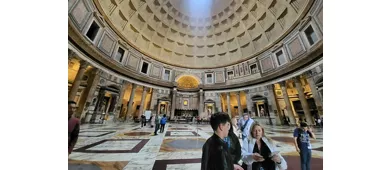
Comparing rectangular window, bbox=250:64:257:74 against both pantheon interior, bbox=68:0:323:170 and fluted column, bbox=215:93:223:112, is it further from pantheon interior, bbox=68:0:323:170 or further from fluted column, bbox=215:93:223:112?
fluted column, bbox=215:93:223:112

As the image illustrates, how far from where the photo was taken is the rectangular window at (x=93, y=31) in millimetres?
5875

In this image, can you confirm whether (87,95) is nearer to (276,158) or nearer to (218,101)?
(276,158)

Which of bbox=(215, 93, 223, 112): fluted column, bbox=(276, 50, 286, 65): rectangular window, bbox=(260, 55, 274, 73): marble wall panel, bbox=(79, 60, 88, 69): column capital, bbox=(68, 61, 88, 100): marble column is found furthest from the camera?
bbox=(215, 93, 223, 112): fluted column

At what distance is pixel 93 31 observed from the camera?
6180 mm

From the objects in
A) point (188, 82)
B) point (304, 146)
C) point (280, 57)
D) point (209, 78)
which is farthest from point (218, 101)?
point (304, 146)

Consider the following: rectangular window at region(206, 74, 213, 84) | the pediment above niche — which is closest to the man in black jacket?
the pediment above niche

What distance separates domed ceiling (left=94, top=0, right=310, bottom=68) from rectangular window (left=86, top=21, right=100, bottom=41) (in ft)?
5.24

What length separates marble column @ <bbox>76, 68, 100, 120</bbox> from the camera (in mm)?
3904

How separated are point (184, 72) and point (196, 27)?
5.74m

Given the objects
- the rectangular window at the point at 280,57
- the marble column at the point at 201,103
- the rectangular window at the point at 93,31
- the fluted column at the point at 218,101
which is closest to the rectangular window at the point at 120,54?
the rectangular window at the point at 93,31

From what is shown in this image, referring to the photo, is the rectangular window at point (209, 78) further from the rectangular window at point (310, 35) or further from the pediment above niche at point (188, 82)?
the rectangular window at point (310, 35)

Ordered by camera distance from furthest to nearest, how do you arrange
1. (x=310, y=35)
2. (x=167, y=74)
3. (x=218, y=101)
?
(x=218, y=101), (x=167, y=74), (x=310, y=35)
